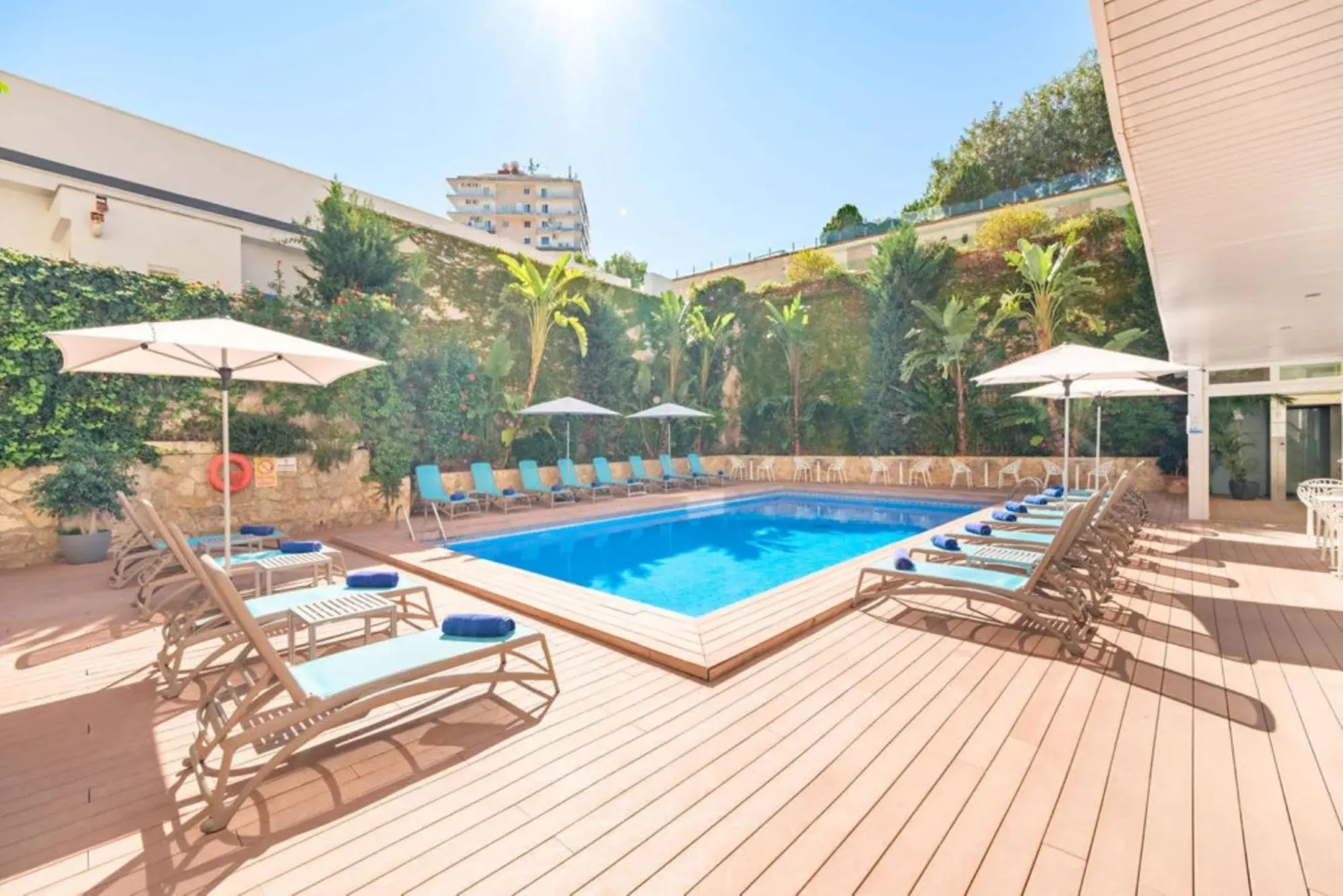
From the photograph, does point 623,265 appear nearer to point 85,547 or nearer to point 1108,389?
point 1108,389

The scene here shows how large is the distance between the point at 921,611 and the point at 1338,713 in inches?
89.0

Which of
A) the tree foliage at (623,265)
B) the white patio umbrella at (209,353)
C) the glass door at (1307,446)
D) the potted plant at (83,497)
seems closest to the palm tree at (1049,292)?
the glass door at (1307,446)

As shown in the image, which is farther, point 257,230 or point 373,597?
point 257,230

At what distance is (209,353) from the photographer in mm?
4922

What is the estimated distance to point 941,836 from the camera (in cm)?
209

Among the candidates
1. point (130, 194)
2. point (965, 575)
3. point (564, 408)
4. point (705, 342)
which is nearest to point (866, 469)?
point (705, 342)

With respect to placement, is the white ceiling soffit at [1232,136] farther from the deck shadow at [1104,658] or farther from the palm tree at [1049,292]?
the palm tree at [1049,292]

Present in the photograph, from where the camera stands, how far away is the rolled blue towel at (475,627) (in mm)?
3223

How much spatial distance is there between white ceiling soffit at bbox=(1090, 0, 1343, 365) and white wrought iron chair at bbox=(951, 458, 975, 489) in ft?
31.4

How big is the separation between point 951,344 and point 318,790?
582 inches

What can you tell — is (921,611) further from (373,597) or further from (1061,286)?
(1061,286)

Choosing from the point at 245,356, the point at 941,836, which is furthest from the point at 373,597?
the point at 941,836

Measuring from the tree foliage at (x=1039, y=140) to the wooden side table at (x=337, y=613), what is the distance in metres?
29.0

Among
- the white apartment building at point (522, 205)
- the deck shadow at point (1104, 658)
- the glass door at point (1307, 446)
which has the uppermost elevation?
the white apartment building at point (522, 205)
